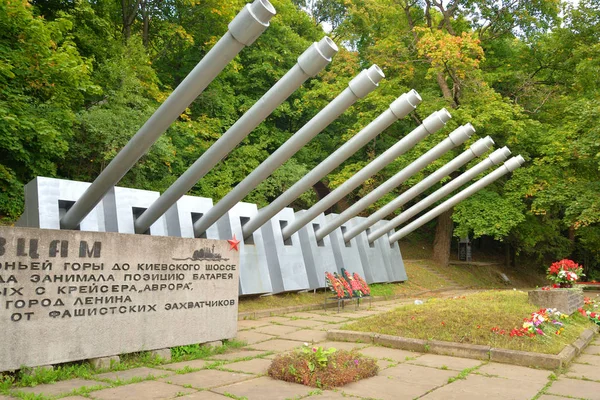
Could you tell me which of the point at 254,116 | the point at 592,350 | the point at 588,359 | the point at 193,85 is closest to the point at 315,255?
the point at 254,116

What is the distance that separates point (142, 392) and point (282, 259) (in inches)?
307

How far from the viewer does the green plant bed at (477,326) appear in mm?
7055

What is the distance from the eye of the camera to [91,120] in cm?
1391

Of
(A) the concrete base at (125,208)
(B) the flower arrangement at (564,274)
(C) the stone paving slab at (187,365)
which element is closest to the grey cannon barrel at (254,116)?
(A) the concrete base at (125,208)

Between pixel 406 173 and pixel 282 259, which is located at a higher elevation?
pixel 406 173

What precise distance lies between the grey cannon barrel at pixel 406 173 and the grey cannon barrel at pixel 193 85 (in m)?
7.15

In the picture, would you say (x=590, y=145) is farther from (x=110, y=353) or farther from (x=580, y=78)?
(x=110, y=353)

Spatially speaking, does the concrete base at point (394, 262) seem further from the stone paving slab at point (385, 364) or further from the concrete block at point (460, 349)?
the stone paving slab at point (385, 364)

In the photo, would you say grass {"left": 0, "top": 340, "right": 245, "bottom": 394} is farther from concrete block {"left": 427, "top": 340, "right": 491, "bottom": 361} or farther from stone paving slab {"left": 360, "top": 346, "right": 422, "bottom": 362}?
concrete block {"left": 427, "top": 340, "right": 491, "bottom": 361}

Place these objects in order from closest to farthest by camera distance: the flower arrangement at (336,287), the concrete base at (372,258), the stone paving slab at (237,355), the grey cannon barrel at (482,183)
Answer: the stone paving slab at (237,355) < the flower arrangement at (336,287) < the grey cannon barrel at (482,183) < the concrete base at (372,258)

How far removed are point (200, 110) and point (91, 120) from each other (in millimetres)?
7388

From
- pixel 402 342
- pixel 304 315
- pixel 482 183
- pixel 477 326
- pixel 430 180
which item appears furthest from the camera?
pixel 482 183

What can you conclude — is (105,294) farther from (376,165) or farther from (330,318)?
(376,165)

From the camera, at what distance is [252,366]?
616 centimetres
